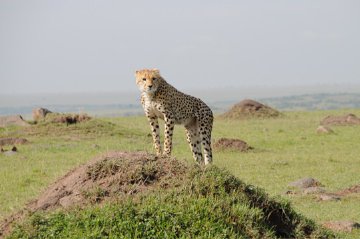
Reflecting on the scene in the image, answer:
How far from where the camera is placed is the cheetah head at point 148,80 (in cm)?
1282

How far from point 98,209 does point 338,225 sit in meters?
3.82

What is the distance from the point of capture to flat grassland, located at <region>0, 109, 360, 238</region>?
44.1ft

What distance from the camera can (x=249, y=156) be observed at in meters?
20.3

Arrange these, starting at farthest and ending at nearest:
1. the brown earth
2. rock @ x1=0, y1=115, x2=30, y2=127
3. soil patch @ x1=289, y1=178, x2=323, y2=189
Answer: rock @ x1=0, y1=115, x2=30, y2=127 → soil patch @ x1=289, y1=178, x2=323, y2=189 → the brown earth

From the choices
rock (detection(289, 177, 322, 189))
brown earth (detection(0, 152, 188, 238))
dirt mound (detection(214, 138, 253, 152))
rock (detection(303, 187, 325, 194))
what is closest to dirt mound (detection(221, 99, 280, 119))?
dirt mound (detection(214, 138, 253, 152))

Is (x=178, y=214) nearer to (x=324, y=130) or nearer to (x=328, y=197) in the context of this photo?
(x=328, y=197)

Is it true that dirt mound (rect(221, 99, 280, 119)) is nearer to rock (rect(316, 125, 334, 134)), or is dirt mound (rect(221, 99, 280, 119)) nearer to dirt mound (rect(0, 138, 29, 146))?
rock (rect(316, 125, 334, 134))

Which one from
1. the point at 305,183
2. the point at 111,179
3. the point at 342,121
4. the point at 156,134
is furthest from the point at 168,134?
the point at 342,121

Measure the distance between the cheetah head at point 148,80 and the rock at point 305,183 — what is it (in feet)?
12.5

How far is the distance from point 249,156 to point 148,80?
8.05m

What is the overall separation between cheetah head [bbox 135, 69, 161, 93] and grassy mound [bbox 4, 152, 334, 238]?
3583mm

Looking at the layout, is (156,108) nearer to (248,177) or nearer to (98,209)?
(248,177)

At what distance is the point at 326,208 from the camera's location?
12508 mm

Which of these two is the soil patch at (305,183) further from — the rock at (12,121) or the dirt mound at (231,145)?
the rock at (12,121)
